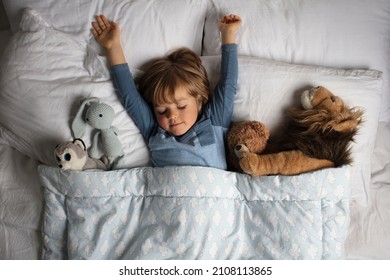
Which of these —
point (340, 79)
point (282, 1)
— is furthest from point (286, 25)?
point (340, 79)

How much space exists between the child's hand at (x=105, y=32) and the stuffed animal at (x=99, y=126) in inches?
7.0

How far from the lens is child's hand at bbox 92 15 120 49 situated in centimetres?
113

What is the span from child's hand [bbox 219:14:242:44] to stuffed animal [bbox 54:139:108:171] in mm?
491

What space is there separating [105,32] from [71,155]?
0.38 m

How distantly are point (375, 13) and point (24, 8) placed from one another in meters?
1.03

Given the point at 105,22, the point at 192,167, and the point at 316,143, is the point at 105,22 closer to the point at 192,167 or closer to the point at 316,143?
the point at 192,167

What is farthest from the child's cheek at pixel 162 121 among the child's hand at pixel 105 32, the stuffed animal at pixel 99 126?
the child's hand at pixel 105 32

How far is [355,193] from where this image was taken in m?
1.11

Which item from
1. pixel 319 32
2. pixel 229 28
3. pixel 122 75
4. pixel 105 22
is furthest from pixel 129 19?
pixel 319 32

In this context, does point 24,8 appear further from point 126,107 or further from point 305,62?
point 305,62

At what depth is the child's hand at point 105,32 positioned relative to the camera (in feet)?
3.71

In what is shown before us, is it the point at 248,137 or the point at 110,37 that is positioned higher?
the point at 110,37

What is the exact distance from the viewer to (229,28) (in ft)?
3.67
